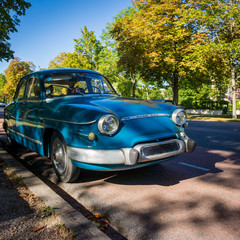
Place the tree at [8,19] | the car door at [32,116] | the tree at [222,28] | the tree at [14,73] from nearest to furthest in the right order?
the car door at [32,116] < the tree at [8,19] < the tree at [222,28] < the tree at [14,73]

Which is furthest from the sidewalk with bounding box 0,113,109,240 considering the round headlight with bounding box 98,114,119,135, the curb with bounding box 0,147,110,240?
the round headlight with bounding box 98,114,119,135

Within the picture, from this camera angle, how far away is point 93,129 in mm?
3012

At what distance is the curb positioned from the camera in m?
2.17

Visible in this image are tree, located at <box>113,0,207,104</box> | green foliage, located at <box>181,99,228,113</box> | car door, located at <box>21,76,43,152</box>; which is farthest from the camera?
green foliage, located at <box>181,99,228,113</box>

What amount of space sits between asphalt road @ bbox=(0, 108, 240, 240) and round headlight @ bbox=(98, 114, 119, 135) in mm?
904

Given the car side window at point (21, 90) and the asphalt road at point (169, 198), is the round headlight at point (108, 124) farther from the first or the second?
the car side window at point (21, 90)

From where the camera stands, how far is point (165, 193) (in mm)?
3230

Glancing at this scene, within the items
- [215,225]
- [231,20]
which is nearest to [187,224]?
[215,225]

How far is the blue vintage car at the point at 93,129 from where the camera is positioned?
3004mm

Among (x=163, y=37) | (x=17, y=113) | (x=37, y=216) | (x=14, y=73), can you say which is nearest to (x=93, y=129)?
(x=37, y=216)

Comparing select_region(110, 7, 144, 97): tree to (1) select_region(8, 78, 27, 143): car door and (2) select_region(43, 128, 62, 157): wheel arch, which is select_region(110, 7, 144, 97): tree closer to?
(1) select_region(8, 78, 27, 143): car door

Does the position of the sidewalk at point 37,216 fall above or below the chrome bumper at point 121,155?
below

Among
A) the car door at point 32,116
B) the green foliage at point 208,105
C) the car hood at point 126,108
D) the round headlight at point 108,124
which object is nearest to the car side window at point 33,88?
the car door at point 32,116

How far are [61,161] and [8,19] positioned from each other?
12.3m
